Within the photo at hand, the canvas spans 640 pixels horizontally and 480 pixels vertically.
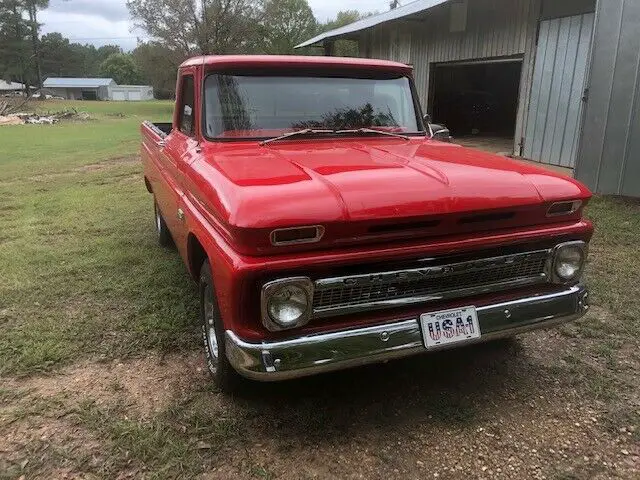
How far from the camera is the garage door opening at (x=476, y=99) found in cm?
1600

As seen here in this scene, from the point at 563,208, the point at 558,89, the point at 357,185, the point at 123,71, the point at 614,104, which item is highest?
the point at 123,71

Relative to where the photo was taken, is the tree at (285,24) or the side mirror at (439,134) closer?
the side mirror at (439,134)

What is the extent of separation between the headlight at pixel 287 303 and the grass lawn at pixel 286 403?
0.68 meters

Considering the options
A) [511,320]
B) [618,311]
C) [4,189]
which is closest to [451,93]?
[4,189]

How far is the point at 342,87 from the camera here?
3.90m

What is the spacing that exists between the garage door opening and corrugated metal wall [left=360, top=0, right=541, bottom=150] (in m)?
0.79

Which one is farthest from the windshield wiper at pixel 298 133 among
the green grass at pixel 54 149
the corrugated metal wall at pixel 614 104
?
the green grass at pixel 54 149

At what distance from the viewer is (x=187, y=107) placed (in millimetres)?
4039

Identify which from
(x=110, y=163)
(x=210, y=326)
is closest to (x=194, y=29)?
(x=110, y=163)

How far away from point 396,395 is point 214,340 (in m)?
1.09

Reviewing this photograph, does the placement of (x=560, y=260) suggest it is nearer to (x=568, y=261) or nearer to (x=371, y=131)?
(x=568, y=261)

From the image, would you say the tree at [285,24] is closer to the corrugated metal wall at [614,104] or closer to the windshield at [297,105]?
the corrugated metal wall at [614,104]

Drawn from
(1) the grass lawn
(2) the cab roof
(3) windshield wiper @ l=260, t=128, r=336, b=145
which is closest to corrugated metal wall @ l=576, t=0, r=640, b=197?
(1) the grass lawn

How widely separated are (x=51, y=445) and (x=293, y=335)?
1354mm
